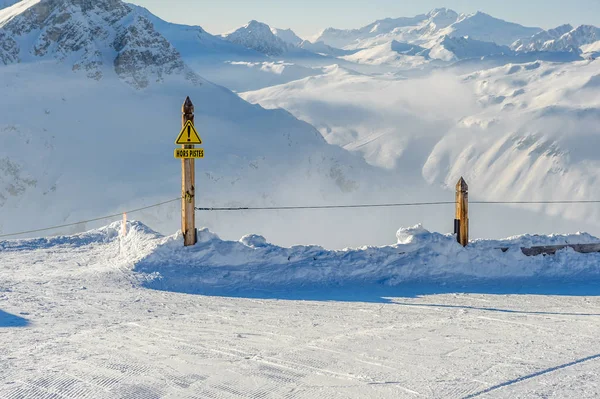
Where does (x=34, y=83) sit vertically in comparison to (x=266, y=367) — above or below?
above

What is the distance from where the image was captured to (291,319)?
789 cm

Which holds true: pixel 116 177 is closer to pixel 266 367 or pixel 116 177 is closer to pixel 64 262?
pixel 64 262

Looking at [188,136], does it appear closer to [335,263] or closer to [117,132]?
[335,263]

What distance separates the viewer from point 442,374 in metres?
5.57

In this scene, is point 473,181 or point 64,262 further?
point 473,181

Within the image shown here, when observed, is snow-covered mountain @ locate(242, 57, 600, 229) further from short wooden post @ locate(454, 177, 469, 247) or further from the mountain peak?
short wooden post @ locate(454, 177, 469, 247)

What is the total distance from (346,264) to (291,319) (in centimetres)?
295

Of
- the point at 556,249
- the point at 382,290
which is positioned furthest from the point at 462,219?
the point at 382,290

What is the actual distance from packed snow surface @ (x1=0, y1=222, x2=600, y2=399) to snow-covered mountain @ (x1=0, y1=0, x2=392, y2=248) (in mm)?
58095

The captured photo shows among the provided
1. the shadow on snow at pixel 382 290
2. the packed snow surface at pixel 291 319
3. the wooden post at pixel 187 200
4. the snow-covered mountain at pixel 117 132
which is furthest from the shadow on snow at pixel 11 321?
the snow-covered mountain at pixel 117 132

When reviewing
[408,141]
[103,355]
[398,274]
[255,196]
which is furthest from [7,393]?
[408,141]

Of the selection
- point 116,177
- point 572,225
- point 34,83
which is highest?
point 34,83

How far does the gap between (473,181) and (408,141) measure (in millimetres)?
22965

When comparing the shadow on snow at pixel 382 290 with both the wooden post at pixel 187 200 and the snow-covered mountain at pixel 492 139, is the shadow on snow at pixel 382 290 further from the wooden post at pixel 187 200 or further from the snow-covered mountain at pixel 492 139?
the snow-covered mountain at pixel 492 139
